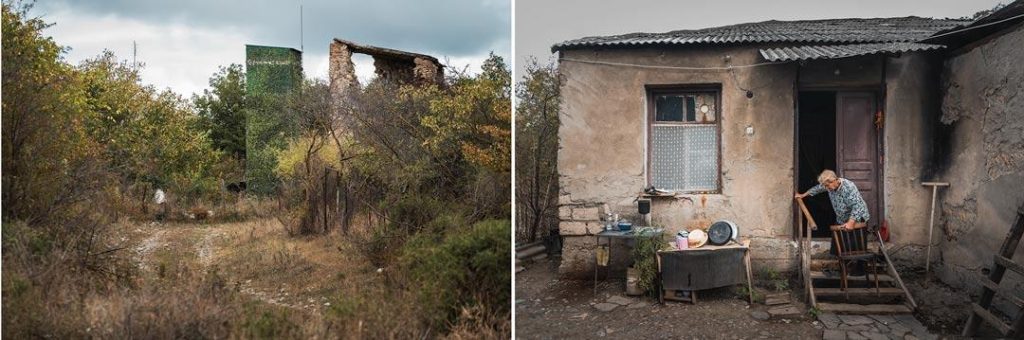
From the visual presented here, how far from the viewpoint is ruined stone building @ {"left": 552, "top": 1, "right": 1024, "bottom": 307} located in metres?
5.42

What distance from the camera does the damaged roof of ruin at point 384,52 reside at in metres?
5.11

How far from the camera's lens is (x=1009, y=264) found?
13.1 feet

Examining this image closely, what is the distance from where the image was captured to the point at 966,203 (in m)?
5.02

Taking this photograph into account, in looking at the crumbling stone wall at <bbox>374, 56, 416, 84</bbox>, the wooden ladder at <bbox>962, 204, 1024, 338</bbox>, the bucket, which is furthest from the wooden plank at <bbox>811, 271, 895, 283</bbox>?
the crumbling stone wall at <bbox>374, 56, 416, 84</bbox>

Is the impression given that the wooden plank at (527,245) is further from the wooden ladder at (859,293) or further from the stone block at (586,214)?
the wooden ladder at (859,293)

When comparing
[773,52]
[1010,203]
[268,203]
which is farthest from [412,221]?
[1010,203]

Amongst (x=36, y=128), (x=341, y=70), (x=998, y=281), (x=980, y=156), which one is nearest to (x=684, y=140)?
(x=980, y=156)

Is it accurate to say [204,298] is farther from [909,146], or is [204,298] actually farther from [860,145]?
[909,146]

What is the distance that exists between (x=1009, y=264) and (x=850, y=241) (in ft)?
3.73

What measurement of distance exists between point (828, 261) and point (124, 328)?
5041 millimetres

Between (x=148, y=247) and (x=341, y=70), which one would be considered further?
(x=341, y=70)

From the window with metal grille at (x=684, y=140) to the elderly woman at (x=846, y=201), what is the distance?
0.89 meters

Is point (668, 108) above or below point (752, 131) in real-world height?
above

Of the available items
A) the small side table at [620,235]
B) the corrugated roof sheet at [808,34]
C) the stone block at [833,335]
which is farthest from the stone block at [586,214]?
the stone block at [833,335]
